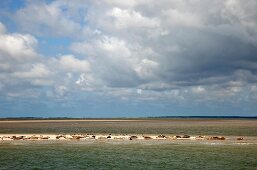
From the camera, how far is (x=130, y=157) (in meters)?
46.9

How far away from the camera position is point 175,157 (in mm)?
46562

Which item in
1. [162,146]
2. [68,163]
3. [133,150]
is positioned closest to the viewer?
[68,163]

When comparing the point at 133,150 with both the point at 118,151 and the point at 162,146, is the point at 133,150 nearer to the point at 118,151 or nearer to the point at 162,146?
the point at 118,151

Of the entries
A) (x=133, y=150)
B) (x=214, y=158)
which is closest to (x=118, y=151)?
(x=133, y=150)

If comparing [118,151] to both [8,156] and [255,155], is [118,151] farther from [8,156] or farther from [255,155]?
[255,155]

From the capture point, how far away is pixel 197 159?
44906 millimetres

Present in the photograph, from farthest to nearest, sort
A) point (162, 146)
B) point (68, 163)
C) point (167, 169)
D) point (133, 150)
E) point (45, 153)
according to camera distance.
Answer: point (162, 146) → point (133, 150) → point (45, 153) → point (68, 163) → point (167, 169)

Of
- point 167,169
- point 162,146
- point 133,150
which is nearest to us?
point 167,169

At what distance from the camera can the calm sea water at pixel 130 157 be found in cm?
4016

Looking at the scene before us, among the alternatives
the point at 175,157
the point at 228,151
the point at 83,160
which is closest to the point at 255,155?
the point at 228,151

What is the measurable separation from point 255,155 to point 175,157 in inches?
396

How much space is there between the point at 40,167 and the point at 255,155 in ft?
85.4

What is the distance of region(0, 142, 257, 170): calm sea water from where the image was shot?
40.2 meters

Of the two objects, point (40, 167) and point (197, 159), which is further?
point (197, 159)
